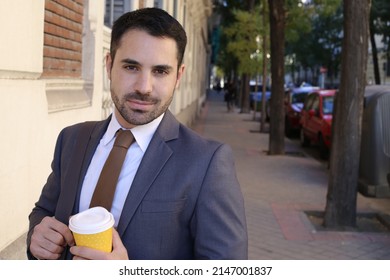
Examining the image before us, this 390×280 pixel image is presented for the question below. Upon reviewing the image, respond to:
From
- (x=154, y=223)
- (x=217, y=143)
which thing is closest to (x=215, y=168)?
(x=217, y=143)

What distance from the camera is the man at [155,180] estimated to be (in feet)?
5.84

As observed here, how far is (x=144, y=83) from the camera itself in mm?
1823

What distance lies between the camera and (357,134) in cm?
739

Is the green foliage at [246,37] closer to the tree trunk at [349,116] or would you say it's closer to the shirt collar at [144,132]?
the tree trunk at [349,116]

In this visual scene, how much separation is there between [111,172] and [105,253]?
0.29 metres

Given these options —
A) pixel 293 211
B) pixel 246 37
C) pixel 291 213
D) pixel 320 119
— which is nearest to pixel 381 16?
pixel 246 37

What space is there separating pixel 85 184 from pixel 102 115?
5247 millimetres

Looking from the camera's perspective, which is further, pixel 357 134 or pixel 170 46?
pixel 357 134

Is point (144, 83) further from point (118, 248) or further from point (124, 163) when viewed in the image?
point (118, 248)

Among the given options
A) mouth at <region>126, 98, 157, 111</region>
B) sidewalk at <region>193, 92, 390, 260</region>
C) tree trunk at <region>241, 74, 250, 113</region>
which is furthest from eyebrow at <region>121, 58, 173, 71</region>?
tree trunk at <region>241, 74, 250, 113</region>

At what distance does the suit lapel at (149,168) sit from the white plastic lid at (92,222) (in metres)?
0.11

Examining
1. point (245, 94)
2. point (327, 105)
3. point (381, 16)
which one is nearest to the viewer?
point (327, 105)

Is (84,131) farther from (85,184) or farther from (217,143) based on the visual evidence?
(217,143)

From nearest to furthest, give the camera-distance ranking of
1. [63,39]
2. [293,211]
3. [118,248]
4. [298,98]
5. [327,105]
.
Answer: [118,248] → [63,39] → [293,211] → [327,105] → [298,98]
